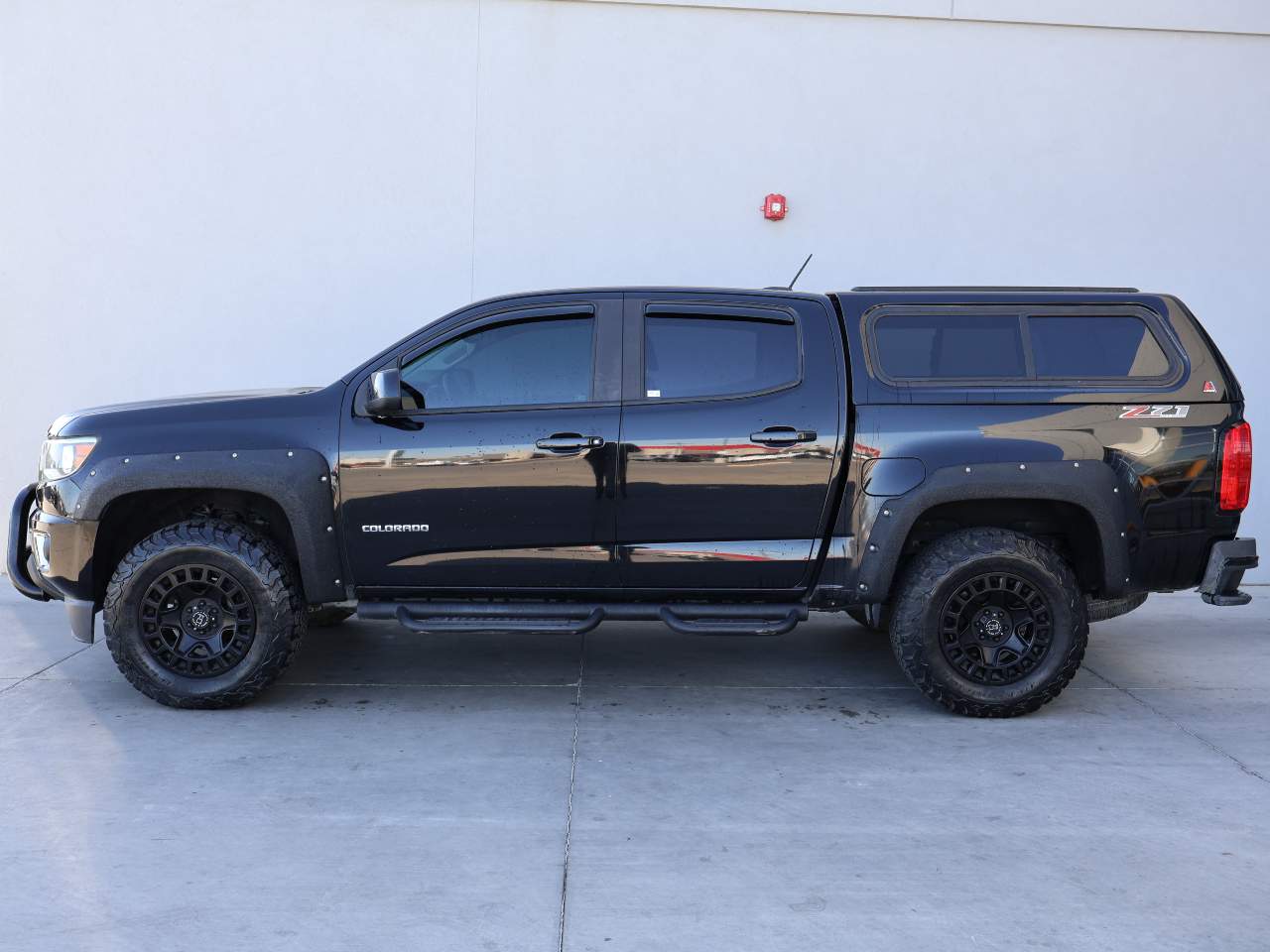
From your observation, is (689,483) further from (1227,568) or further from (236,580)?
(1227,568)

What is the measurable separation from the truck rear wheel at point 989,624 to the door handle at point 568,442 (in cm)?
156

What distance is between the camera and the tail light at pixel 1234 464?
17.7 ft

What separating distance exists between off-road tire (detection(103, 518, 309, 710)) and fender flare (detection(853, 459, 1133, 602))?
8.73ft

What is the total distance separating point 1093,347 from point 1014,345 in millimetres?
362

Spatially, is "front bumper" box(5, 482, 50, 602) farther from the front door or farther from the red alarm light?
the red alarm light

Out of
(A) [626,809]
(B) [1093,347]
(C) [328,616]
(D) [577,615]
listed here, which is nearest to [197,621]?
(C) [328,616]

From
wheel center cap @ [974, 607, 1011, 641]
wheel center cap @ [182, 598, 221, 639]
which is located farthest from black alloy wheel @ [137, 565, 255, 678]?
wheel center cap @ [974, 607, 1011, 641]

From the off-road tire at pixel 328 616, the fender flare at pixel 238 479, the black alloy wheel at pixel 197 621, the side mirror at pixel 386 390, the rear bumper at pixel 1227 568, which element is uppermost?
the side mirror at pixel 386 390

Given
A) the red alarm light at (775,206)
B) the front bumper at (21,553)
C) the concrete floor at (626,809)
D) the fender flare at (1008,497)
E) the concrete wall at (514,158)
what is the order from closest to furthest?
the concrete floor at (626,809)
the fender flare at (1008,497)
the front bumper at (21,553)
the concrete wall at (514,158)
the red alarm light at (775,206)

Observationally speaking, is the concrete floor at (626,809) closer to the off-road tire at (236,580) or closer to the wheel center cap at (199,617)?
the off-road tire at (236,580)

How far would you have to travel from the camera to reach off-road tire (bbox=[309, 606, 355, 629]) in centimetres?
645

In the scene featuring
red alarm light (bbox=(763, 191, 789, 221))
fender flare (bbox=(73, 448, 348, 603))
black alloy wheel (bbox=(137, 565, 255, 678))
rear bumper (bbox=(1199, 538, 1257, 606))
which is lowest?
black alloy wheel (bbox=(137, 565, 255, 678))

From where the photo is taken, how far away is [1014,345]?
18.2ft

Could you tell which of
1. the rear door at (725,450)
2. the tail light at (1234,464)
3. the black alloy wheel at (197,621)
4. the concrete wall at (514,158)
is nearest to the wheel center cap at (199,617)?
the black alloy wheel at (197,621)
